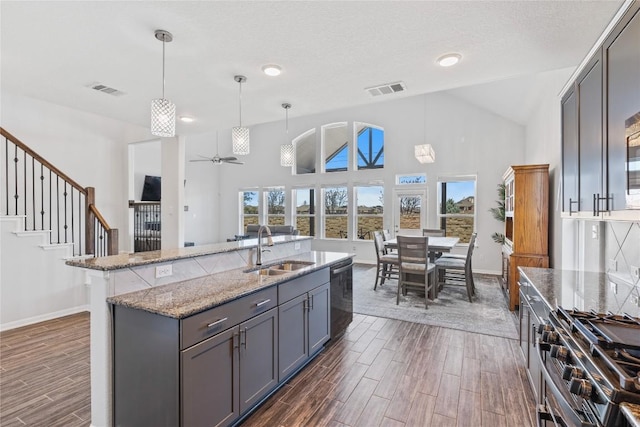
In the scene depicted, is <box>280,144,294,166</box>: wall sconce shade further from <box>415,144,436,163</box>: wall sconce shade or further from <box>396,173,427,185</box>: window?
<box>396,173,427,185</box>: window

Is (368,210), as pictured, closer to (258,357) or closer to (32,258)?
(258,357)

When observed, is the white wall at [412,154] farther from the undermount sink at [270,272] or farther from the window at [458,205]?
the undermount sink at [270,272]

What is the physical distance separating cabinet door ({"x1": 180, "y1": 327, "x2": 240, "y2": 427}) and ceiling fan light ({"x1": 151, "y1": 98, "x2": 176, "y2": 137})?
1720 mm

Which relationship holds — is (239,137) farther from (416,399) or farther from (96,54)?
(416,399)

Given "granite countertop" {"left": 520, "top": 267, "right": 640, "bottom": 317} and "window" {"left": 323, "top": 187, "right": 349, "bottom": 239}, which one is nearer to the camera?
"granite countertop" {"left": 520, "top": 267, "right": 640, "bottom": 317}

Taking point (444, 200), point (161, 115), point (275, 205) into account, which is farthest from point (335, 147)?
point (161, 115)

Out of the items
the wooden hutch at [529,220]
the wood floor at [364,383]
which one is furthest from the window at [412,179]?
the wood floor at [364,383]

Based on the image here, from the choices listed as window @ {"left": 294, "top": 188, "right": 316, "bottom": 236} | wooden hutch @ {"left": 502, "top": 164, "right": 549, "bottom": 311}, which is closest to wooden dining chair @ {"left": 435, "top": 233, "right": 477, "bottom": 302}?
wooden hutch @ {"left": 502, "top": 164, "right": 549, "bottom": 311}

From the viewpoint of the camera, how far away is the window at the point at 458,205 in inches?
268

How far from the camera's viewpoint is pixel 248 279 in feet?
7.60

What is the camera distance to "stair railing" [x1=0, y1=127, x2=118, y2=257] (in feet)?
13.9

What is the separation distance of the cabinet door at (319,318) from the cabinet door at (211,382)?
94cm

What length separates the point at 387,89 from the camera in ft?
11.4

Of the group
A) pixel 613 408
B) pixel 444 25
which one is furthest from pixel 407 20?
pixel 613 408
